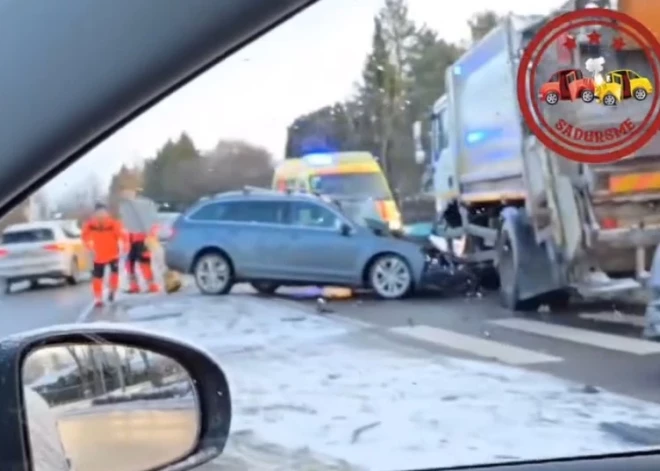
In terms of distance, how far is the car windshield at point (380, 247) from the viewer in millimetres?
1785

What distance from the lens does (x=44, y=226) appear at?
1729mm

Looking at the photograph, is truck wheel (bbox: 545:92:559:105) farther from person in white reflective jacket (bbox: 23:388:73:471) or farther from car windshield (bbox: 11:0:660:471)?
person in white reflective jacket (bbox: 23:388:73:471)

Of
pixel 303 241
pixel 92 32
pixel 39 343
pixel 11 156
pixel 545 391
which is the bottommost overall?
pixel 545 391

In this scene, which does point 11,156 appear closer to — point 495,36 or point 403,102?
point 403,102

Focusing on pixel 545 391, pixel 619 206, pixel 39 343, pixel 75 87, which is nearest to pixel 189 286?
pixel 39 343

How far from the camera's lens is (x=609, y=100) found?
6.33 feet

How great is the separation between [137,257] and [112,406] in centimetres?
24

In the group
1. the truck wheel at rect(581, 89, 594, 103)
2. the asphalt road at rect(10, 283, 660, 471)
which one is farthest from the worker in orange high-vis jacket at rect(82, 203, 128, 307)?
the truck wheel at rect(581, 89, 594, 103)

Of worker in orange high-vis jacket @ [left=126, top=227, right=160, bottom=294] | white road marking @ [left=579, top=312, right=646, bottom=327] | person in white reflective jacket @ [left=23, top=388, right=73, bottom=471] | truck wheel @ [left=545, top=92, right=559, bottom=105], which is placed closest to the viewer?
person in white reflective jacket @ [left=23, top=388, right=73, bottom=471]

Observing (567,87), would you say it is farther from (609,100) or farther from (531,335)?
(531,335)

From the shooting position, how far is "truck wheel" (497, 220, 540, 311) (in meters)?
2.04

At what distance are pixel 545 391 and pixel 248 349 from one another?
51 centimetres

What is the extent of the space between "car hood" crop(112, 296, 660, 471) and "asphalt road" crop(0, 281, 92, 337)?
0.10 meters

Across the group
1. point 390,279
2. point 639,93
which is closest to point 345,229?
point 390,279
